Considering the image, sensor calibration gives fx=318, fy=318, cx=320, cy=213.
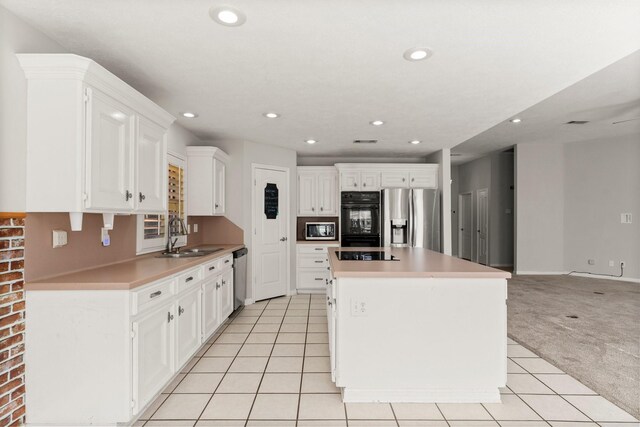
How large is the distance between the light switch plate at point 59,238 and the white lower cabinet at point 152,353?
0.74m

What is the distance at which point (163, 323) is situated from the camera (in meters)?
2.24

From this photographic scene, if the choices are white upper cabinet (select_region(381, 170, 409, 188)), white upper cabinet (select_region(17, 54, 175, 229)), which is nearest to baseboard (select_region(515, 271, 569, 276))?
white upper cabinet (select_region(381, 170, 409, 188))

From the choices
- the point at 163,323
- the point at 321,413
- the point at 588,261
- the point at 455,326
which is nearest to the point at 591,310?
the point at 588,261

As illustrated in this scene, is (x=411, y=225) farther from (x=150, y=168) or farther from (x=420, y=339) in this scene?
(x=150, y=168)

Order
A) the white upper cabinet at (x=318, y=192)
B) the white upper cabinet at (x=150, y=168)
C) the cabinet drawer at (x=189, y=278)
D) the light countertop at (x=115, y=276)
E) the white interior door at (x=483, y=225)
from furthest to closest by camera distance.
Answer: the white interior door at (x=483, y=225)
the white upper cabinet at (x=318, y=192)
the cabinet drawer at (x=189, y=278)
the white upper cabinet at (x=150, y=168)
the light countertop at (x=115, y=276)

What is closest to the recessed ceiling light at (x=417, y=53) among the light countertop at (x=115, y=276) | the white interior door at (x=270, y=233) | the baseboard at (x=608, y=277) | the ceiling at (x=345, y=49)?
the ceiling at (x=345, y=49)

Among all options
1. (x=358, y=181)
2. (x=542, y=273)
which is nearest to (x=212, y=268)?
(x=358, y=181)

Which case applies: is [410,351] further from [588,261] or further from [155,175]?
[588,261]

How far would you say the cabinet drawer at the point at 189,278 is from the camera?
253 cm

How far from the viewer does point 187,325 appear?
8.68ft

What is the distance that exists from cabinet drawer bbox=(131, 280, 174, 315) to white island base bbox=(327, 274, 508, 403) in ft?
4.06

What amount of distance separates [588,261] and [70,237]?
26.8 ft

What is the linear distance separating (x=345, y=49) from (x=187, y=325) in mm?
2464

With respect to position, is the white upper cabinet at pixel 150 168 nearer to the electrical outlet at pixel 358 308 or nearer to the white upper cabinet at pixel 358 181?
the electrical outlet at pixel 358 308
